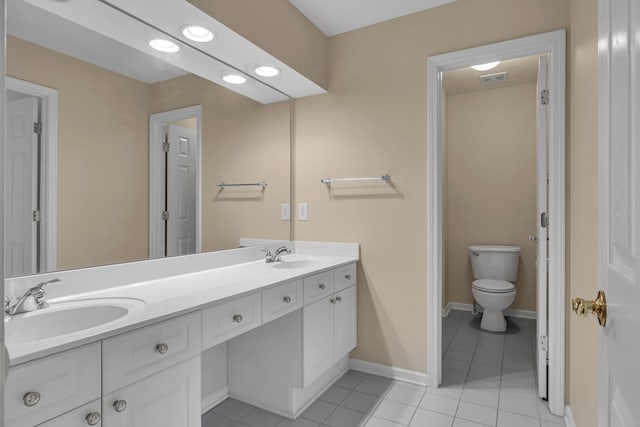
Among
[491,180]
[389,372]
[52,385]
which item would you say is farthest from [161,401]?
[491,180]

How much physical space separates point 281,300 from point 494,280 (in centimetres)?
256

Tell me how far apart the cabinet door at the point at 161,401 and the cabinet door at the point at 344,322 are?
1.11 meters

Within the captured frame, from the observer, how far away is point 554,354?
1948mm

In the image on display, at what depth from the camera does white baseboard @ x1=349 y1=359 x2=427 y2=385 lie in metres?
2.31

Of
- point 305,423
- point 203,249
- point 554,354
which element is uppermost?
point 203,249

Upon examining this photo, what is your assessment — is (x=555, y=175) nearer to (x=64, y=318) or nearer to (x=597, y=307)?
(x=597, y=307)

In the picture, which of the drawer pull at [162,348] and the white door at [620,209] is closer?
the white door at [620,209]

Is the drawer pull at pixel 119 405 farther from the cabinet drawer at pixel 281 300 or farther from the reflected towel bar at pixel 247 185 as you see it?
the reflected towel bar at pixel 247 185

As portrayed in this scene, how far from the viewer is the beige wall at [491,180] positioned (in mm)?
3627

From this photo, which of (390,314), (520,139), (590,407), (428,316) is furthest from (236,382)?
(520,139)

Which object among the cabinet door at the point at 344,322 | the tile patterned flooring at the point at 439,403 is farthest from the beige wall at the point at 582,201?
the cabinet door at the point at 344,322

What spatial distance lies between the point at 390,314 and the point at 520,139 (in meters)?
2.47

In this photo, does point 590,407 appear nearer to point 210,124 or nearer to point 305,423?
point 305,423

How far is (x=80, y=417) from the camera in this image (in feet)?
2.97
